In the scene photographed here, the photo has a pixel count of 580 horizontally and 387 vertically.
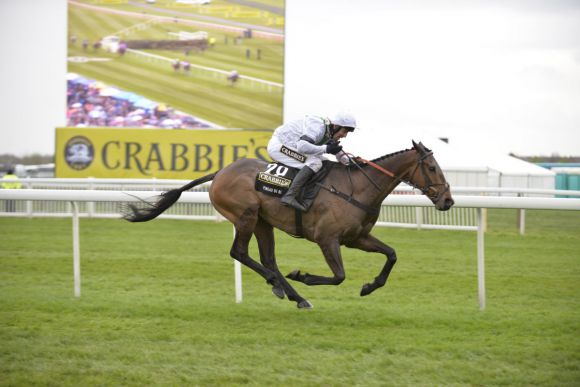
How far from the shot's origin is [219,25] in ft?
66.7

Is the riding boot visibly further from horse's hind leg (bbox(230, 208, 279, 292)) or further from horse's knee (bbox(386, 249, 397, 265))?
horse's knee (bbox(386, 249, 397, 265))

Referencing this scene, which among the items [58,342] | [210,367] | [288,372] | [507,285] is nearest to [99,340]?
[58,342]

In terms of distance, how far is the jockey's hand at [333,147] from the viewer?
6.70 meters

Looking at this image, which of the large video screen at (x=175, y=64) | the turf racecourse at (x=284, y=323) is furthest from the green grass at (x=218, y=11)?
the turf racecourse at (x=284, y=323)

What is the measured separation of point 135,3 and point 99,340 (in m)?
16.2

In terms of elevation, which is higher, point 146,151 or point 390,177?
point 390,177

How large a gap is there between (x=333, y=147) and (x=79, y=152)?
48.2 ft

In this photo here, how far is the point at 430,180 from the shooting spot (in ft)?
21.5

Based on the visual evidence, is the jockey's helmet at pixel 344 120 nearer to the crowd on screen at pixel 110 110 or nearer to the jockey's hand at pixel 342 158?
the jockey's hand at pixel 342 158

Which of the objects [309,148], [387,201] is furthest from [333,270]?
[387,201]

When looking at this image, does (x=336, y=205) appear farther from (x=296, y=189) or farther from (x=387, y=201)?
(x=387, y=201)

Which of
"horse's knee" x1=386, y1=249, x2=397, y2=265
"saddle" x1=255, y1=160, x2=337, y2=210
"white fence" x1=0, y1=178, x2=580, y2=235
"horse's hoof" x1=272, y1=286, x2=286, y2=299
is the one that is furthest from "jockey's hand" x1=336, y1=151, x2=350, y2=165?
"white fence" x1=0, y1=178, x2=580, y2=235

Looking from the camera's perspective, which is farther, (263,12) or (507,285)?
(263,12)

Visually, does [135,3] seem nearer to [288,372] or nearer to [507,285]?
[507,285]
